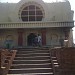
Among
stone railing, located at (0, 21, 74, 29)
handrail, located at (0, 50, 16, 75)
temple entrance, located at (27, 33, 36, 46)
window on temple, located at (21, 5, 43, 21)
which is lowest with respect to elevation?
handrail, located at (0, 50, 16, 75)

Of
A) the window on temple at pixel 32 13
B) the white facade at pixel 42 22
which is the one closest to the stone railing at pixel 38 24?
the white facade at pixel 42 22

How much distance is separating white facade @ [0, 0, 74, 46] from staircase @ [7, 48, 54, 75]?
35.1ft

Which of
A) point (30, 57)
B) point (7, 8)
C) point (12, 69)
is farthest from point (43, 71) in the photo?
point (7, 8)

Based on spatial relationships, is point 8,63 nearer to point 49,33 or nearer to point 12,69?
point 12,69

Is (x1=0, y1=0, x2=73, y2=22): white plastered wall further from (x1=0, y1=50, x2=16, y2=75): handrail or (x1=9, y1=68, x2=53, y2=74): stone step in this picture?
(x1=9, y1=68, x2=53, y2=74): stone step

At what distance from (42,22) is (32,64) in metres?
13.6

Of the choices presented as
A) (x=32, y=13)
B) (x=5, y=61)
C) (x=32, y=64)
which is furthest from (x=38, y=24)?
(x=5, y=61)

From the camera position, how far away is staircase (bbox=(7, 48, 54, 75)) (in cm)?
1451

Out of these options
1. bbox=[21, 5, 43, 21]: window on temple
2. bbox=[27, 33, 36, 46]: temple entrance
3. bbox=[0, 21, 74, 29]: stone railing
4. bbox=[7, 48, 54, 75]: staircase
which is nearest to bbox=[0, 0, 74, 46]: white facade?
bbox=[0, 21, 74, 29]: stone railing

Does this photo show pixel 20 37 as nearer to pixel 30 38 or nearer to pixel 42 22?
pixel 30 38

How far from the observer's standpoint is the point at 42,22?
2880cm

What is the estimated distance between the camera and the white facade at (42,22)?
28922 millimetres

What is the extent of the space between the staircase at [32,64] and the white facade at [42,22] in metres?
10.7

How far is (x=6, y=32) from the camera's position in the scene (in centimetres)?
3045
